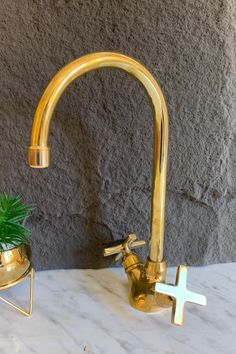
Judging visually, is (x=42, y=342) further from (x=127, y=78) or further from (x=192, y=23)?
(x=192, y=23)

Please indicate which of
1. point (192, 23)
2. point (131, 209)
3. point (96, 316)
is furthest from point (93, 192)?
point (192, 23)

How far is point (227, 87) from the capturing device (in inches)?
23.3

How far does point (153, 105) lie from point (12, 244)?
310 millimetres

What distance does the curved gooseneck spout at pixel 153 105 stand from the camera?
15.4 inches

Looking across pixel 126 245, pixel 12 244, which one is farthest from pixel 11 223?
pixel 126 245

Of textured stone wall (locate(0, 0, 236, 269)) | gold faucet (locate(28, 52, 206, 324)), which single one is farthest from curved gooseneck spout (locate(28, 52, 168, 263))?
textured stone wall (locate(0, 0, 236, 269))

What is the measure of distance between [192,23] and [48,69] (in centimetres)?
26

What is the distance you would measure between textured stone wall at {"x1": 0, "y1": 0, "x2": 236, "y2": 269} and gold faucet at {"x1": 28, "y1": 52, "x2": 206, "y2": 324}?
0.10 m

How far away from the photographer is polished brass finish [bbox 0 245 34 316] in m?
0.50

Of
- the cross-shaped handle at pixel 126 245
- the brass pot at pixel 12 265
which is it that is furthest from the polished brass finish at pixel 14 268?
the cross-shaped handle at pixel 126 245

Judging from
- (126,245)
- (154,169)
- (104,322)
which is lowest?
(104,322)

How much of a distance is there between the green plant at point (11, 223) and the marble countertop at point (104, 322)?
4.4 inches

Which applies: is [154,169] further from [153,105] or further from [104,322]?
[104,322]

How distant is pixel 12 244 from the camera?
1.72 feet
